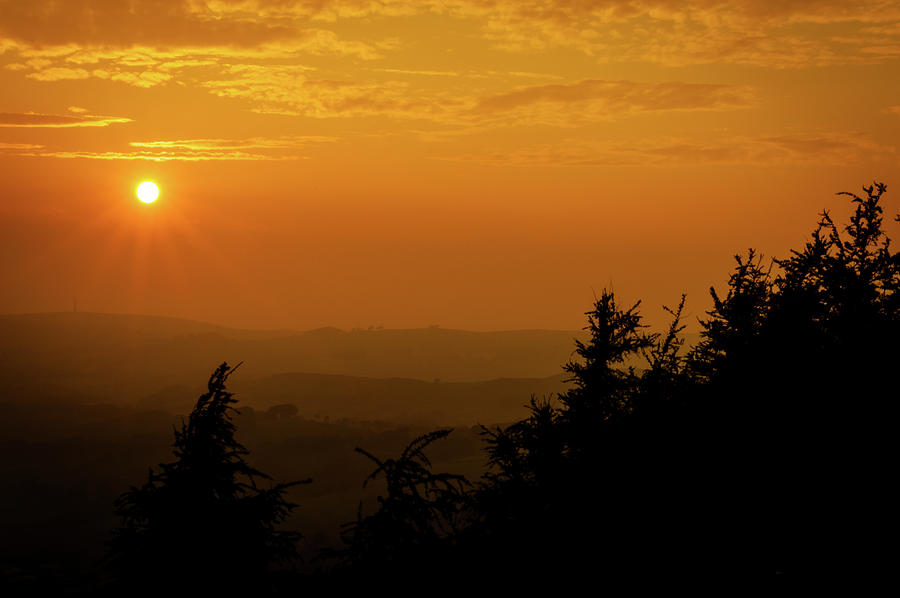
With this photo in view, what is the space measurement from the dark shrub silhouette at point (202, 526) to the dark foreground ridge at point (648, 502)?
A: 0.09 feet

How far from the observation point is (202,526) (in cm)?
1433

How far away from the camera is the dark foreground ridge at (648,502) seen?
23.7ft

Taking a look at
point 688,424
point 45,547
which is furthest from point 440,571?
point 45,547

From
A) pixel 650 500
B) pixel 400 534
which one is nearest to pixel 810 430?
pixel 650 500

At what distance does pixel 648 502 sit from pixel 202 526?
794 cm

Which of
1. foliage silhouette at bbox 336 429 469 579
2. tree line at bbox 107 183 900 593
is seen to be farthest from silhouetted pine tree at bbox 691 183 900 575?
foliage silhouette at bbox 336 429 469 579

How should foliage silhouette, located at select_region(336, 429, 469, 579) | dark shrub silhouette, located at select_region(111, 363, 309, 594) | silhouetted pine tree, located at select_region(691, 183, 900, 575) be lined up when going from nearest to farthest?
foliage silhouette, located at select_region(336, 429, 469, 579)
silhouetted pine tree, located at select_region(691, 183, 900, 575)
dark shrub silhouette, located at select_region(111, 363, 309, 594)

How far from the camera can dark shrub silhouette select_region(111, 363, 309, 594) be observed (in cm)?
1361

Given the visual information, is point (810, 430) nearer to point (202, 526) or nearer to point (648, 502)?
point (648, 502)

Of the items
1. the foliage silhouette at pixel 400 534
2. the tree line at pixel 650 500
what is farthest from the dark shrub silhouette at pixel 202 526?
the foliage silhouette at pixel 400 534

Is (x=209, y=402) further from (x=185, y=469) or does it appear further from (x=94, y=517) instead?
(x=94, y=517)

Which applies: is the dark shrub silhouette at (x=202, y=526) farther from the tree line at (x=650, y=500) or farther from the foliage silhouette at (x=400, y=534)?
the foliage silhouette at (x=400, y=534)

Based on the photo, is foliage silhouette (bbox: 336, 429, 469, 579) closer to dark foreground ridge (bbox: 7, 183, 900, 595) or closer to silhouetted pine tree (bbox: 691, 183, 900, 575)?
dark foreground ridge (bbox: 7, 183, 900, 595)

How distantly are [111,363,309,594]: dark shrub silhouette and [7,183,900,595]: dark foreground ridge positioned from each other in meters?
0.03
